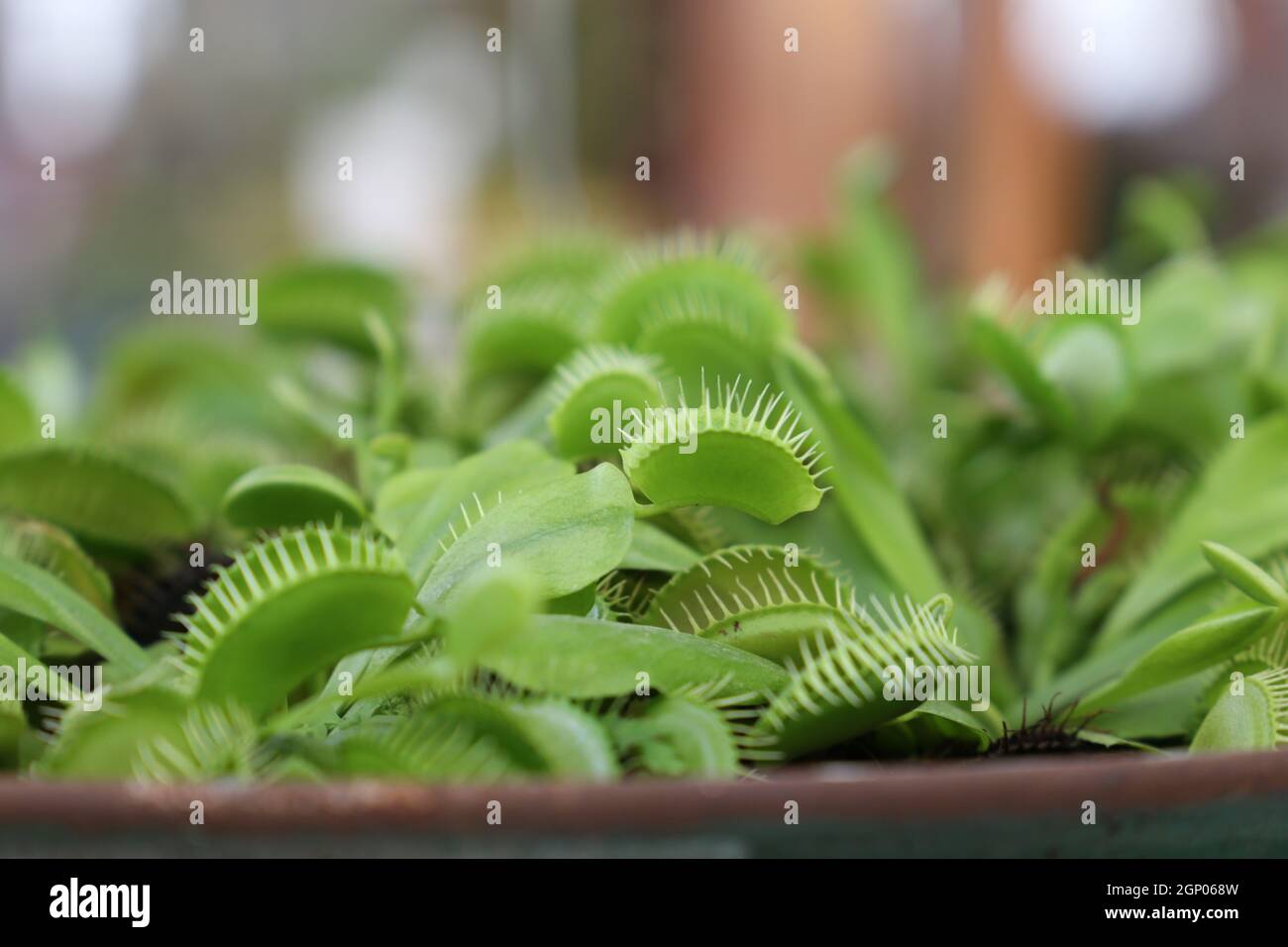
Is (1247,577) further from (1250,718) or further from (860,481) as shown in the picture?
(860,481)

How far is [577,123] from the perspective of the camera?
5.68 ft

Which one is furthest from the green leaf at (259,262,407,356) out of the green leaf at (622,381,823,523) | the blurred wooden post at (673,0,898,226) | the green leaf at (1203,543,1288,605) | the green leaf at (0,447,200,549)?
the blurred wooden post at (673,0,898,226)

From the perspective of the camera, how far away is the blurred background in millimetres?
1459

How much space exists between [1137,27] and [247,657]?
1505 millimetres

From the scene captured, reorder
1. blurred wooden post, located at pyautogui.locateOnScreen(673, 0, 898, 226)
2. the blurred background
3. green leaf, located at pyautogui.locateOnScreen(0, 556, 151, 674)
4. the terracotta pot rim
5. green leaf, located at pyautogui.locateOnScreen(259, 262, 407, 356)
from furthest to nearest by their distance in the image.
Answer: blurred wooden post, located at pyautogui.locateOnScreen(673, 0, 898, 226)
the blurred background
green leaf, located at pyautogui.locateOnScreen(259, 262, 407, 356)
green leaf, located at pyautogui.locateOnScreen(0, 556, 151, 674)
the terracotta pot rim

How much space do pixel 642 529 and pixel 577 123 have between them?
4.87 ft

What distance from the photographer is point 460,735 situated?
0.28 meters

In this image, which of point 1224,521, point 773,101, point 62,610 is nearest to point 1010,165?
point 773,101

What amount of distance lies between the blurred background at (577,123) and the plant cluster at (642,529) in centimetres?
73

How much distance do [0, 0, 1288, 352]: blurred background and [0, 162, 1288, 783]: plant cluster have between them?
73 centimetres

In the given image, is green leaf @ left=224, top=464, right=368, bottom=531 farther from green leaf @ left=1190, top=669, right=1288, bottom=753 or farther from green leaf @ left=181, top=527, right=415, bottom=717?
green leaf @ left=1190, top=669, right=1288, bottom=753
